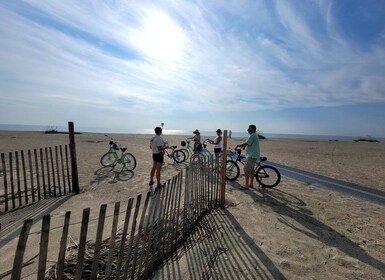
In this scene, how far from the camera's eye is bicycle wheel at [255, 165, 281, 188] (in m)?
8.55

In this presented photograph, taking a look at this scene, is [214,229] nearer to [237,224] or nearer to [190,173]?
[237,224]

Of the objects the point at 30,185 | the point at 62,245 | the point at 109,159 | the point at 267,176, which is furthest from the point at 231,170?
Answer: the point at 62,245

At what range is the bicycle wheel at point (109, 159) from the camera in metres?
11.5

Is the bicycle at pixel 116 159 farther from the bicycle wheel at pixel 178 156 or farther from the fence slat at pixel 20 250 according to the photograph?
the fence slat at pixel 20 250

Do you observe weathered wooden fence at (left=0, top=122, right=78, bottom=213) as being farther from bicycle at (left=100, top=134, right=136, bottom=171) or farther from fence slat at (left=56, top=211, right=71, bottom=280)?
fence slat at (left=56, top=211, right=71, bottom=280)

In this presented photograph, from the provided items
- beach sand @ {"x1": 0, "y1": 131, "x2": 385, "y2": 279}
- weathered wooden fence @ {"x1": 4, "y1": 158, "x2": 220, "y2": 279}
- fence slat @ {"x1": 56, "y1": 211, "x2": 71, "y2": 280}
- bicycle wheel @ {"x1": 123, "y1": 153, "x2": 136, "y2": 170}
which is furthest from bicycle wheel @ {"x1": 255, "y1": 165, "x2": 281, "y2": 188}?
fence slat @ {"x1": 56, "y1": 211, "x2": 71, "y2": 280}

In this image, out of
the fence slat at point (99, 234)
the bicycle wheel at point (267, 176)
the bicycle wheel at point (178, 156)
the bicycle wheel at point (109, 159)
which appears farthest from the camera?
the bicycle wheel at point (178, 156)

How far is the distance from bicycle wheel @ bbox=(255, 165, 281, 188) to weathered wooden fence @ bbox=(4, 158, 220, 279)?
9.57 ft

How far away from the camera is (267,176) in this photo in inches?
333

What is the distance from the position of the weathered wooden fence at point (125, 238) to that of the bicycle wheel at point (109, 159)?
19.8 feet

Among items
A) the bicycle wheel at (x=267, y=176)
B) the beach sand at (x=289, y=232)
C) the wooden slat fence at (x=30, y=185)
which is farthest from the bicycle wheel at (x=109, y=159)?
the bicycle wheel at (x=267, y=176)

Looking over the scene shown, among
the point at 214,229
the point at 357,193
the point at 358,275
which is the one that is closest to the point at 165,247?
the point at 214,229

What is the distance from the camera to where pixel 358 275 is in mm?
3555

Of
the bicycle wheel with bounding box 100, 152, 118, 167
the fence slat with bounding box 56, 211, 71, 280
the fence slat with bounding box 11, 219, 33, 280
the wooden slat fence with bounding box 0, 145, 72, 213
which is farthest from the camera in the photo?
the bicycle wheel with bounding box 100, 152, 118, 167
